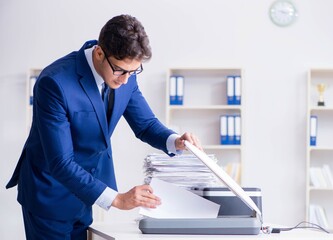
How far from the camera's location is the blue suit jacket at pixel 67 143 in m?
2.03

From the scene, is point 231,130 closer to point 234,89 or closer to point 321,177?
point 234,89

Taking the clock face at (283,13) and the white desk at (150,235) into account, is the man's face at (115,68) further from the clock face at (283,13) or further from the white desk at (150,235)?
the clock face at (283,13)

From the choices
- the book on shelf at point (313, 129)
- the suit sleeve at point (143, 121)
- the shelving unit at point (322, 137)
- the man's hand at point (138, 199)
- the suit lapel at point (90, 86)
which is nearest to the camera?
the man's hand at point (138, 199)

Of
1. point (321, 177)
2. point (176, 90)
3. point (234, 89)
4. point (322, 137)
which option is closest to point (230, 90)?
point (234, 89)

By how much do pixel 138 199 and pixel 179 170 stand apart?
32cm

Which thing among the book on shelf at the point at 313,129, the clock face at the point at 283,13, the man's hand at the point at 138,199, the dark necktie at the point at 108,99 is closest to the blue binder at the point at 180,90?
the clock face at the point at 283,13

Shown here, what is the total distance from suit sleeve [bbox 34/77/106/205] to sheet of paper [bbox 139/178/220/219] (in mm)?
175

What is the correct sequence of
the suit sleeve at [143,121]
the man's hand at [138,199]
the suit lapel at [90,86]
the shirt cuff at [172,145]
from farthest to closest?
the suit sleeve at [143,121] → the shirt cuff at [172,145] → the suit lapel at [90,86] → the man's hand at [138,199]

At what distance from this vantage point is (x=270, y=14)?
5.39 metres

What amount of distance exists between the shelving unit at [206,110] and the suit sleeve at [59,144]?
10.9 feet

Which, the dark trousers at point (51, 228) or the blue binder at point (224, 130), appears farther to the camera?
the blue binder at point (224, 130)

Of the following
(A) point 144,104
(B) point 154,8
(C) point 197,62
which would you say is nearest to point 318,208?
(C) point 197,62

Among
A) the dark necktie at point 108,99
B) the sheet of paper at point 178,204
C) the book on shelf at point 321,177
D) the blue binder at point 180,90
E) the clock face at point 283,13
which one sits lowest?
the book on shelf at point 321,177

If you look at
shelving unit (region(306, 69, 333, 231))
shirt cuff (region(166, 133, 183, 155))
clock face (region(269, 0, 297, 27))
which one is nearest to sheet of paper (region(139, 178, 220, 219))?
shirt cuff (region(166, 133, 183, 155))
